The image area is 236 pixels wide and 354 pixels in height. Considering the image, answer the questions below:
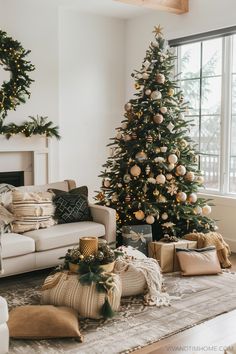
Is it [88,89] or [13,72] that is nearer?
[13,72]

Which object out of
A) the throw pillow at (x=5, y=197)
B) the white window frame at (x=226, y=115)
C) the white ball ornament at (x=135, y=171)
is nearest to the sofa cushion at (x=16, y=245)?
the throw pillow at (x=5, y=197)

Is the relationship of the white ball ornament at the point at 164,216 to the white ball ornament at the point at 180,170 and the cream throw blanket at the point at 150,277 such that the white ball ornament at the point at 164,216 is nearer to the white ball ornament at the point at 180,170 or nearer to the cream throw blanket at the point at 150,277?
the white ball ornament at the point at 180,170

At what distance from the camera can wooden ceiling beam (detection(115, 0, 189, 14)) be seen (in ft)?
17.2

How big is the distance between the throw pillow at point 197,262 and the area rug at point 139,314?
7 cm

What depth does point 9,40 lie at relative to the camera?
18.3ft

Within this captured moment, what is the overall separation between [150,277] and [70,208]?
4.40 ft

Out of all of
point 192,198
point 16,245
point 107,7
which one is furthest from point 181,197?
point 107,7

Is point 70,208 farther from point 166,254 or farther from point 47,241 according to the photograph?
point 166,254

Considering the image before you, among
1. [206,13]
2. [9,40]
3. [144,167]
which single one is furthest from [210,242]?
[9,40]

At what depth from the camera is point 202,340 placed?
3.07 metres

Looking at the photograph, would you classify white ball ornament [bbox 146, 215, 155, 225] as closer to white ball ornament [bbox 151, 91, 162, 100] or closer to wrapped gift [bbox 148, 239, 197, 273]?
wrapped gift [bbox 148, 239, 197, 273]

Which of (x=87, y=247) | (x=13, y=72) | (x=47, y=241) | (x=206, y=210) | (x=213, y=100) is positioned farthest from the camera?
(x=213, y=100)

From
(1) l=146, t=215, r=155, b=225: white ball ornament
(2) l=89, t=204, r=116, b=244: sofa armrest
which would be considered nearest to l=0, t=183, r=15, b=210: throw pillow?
(2) l=89, t=204, r=116, b=244: sofa armrest

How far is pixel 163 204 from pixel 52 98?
2163 millimetres
